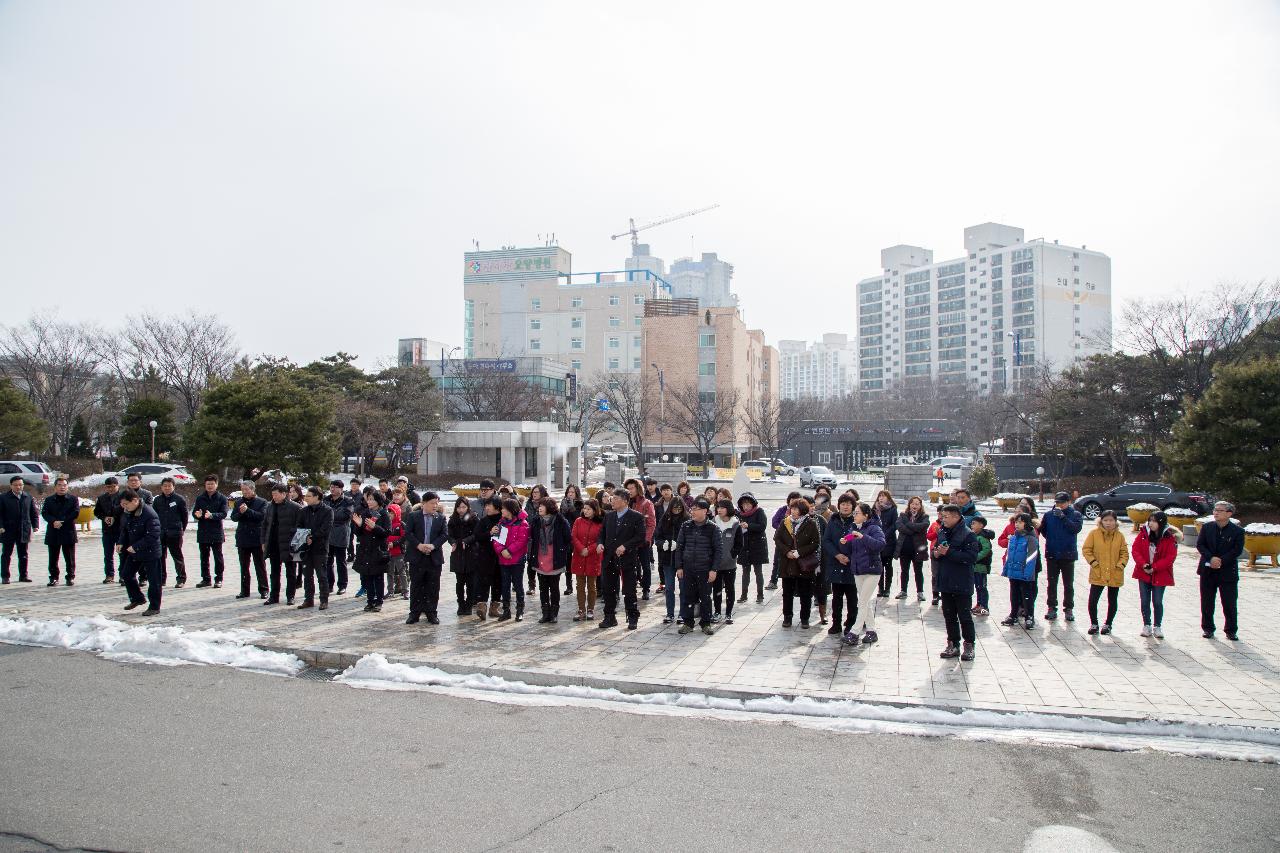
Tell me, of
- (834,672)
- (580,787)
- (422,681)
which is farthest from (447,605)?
(580,787)

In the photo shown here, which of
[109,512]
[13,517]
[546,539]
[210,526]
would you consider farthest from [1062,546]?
[13,517]

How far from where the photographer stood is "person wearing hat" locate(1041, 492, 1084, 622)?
33.1 feet

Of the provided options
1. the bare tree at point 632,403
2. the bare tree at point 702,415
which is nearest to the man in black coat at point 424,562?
the bare tree at point 632,403

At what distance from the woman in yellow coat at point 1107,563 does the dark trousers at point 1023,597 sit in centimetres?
66

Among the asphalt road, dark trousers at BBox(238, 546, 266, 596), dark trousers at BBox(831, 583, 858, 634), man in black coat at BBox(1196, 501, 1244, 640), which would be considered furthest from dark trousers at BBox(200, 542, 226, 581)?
man in black coat at BBox(1196, 501, 1244, 640)

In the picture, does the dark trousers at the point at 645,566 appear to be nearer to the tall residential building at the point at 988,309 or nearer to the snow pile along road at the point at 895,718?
the snow pile along road at the point at 895,718

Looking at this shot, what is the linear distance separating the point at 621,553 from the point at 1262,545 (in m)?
13.2

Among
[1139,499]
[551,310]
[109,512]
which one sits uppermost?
[551,310]

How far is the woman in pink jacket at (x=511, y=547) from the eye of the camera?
9.97 m

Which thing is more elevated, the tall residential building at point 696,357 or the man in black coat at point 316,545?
the tall residential building at point 696,357

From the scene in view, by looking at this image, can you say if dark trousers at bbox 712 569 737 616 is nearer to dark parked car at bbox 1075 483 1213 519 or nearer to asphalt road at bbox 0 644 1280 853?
asphalt road at bbox 0 644 1280 853

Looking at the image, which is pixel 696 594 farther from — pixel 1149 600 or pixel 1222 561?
pixel 1222 561

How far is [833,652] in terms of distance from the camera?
28.4ft

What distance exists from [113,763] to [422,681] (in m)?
2.65
